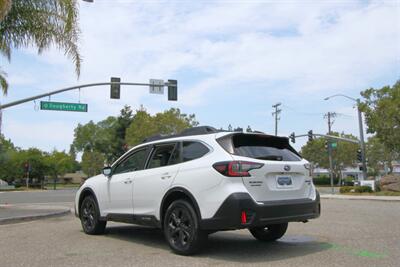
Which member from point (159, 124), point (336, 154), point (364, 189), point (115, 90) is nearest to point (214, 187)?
point (115, 90)

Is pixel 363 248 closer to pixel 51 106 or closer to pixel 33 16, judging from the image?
pixel 33 16

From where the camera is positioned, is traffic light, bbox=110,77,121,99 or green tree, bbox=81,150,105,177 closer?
traffic light, bbox=110,77,121,99

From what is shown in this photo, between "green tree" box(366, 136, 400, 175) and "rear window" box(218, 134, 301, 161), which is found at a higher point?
"green tree" box(366, 136, 400, 175)

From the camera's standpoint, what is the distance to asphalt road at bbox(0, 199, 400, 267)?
653cm

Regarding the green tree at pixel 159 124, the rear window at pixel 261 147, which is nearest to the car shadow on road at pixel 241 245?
the rear window at pixel 261 147

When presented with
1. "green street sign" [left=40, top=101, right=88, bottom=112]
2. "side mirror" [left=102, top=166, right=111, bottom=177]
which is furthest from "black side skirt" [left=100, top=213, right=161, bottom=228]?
"green street sign" [left=40, top=101, right=88, bottom=112]

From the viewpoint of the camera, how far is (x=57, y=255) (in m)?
7.14

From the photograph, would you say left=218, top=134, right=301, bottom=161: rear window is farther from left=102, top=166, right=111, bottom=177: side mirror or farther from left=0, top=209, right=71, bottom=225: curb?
left=0, top=209, right=71, bottom=225: curb

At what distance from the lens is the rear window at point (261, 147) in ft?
22.7

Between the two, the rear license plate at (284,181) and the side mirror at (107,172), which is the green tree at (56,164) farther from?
the rear license plate at (284,181)

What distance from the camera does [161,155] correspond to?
26.2 feet

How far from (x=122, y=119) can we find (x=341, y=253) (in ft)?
270

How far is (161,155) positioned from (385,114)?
1162 inches

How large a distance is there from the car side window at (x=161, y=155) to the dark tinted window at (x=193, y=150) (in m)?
0.32
